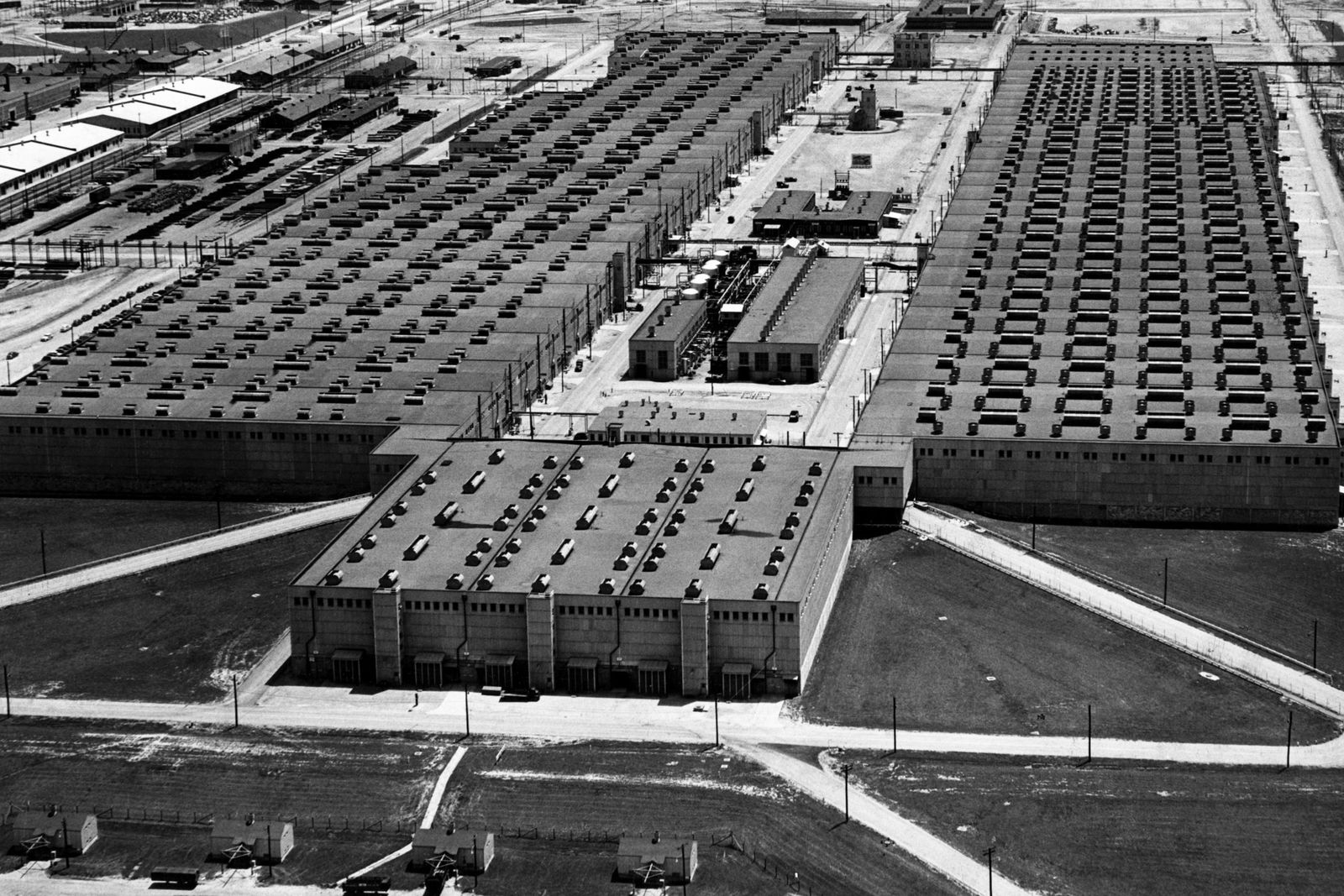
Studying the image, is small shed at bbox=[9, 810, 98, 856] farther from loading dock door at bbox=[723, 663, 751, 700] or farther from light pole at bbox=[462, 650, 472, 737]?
loading dock door at bbox=[723, 663, 751, 700]

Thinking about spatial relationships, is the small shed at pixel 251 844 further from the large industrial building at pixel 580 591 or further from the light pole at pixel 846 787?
the light pole at pixel 846 787

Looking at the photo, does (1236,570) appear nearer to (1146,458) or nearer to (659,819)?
(1146,458)

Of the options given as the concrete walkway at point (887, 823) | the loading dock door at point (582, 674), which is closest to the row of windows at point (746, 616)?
the loading dock door at point (582, 674)

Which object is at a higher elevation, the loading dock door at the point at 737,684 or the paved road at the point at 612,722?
the loading dock door at the point at 737,684

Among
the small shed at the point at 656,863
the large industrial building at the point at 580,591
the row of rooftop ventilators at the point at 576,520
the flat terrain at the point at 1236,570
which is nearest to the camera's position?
the small shed at the point at 656,863

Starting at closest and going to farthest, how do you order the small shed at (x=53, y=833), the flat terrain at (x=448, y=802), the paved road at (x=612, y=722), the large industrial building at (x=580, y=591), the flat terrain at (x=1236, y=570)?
the flat terrain at (x=448, y=802), the small shed at (x=53, y=833), the paved road at (x=612, y=722), the large industrial building at (x=580, y=591), the flat terrain at (x=1236, y=570)

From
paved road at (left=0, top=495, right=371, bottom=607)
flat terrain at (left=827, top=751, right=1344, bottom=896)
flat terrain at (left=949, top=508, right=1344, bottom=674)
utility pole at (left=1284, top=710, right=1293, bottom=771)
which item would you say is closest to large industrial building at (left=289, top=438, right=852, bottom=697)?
flat terrain at (left=827, top=751, right=1344, bottom=896)
